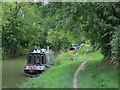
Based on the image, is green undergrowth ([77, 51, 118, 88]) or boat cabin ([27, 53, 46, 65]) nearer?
green undergrowth ([77, 51, 118, 88])

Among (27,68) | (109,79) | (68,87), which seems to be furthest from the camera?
(27,68)

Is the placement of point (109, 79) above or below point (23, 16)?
below

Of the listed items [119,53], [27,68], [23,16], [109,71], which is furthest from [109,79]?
[23,16]

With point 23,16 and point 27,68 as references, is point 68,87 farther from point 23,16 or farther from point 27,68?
point 23,16

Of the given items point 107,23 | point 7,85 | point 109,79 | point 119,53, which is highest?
point 107,23

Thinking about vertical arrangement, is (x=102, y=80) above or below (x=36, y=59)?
above

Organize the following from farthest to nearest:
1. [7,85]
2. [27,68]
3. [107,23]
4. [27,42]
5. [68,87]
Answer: [27,42] → [27,68] → [7,85] → [107,23] → [68,87]

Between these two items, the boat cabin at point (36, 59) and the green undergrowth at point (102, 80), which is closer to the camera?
the green undergrowth at point (102, 80)

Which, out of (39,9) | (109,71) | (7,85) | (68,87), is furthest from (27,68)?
(68,87)

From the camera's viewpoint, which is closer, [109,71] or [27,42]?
[109,71]

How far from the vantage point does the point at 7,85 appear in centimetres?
2403

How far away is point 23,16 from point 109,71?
78.6 ft

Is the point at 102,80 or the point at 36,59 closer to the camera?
the point at 102,80

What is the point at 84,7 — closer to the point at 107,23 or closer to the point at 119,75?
the point at 107,23
